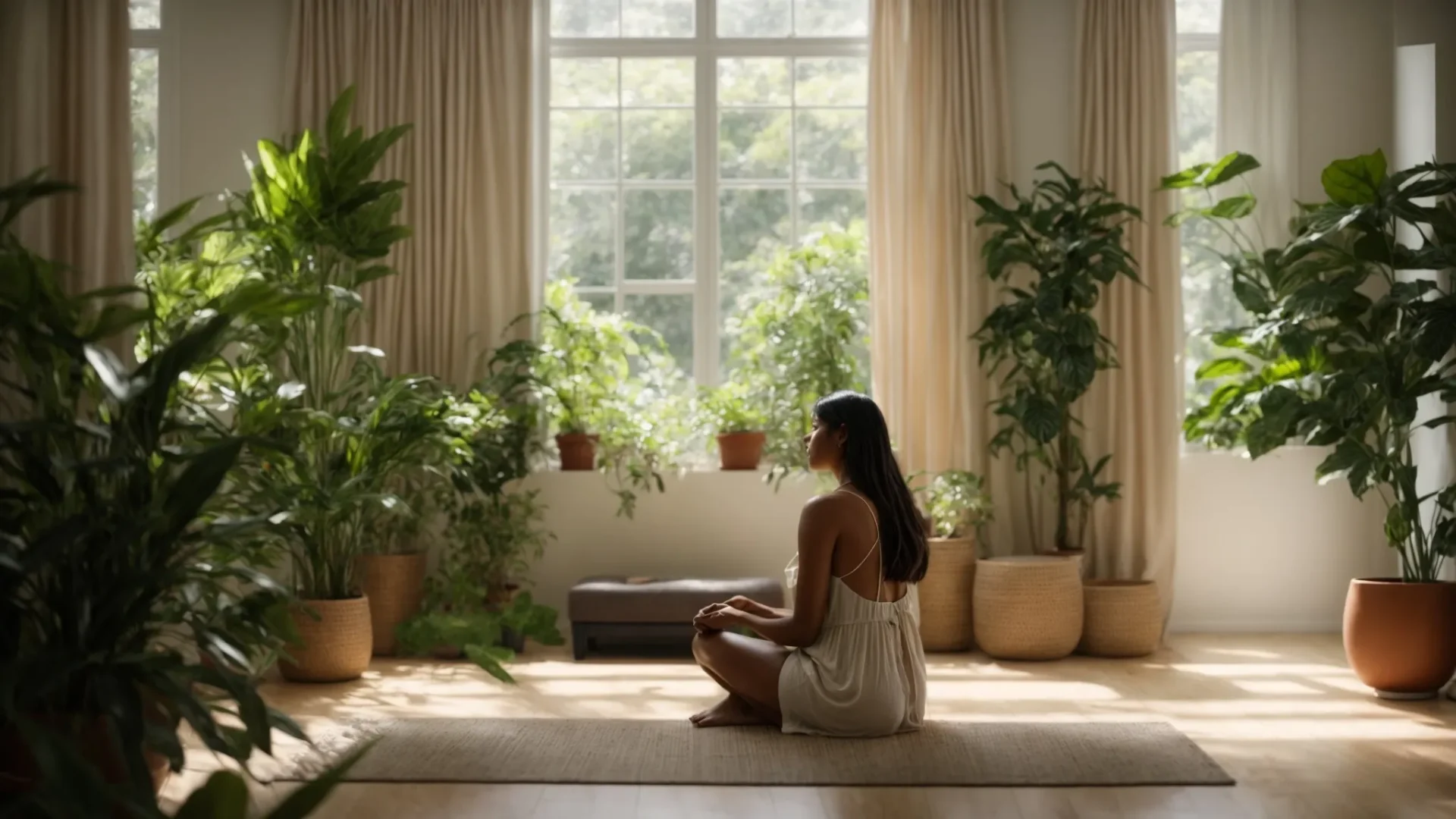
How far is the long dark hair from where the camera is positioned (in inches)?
176

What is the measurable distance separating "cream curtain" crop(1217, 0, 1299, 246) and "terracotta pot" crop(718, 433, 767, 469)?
2481mm

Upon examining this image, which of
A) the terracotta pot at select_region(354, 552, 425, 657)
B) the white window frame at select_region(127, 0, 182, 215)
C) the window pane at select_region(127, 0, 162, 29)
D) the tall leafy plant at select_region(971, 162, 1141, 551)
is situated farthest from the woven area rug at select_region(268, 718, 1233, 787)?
the window pane at select_region(127, 0, 162, 29)

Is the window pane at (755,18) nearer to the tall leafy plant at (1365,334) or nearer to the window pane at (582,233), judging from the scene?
the window pane at (582,233)

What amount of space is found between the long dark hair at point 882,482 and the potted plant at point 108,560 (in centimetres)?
172

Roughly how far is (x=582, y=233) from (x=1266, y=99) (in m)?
3.21

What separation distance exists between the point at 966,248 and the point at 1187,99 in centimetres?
133

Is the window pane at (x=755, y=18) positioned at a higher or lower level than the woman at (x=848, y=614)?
higher

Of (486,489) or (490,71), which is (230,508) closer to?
(486,489)

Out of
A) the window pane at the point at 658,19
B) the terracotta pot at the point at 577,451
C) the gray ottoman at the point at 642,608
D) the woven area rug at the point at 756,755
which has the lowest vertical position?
the woven area rug at the point at 756,755

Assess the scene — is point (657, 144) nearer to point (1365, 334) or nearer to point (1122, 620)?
point (1122, 620)

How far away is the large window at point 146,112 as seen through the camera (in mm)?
7148

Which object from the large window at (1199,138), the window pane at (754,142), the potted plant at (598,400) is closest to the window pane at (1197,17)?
the large window at (1199,138)

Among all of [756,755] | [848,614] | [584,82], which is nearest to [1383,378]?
[848,614]

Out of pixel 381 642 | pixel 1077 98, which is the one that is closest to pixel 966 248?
pixel 1077 98
